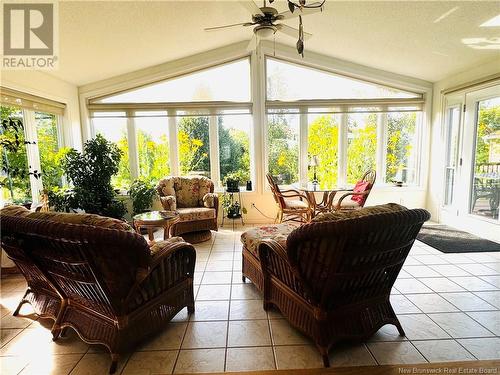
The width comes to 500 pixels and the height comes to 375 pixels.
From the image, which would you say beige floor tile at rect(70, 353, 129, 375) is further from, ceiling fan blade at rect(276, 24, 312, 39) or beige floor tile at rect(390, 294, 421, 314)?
ceiling fan blade at rect(276, 24, 312, 39)

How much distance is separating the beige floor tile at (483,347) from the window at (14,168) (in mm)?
4178

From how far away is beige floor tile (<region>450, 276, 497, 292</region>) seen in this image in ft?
8.30

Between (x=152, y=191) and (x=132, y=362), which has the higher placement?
(x=152, y=191)

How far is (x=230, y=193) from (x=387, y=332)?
3317 millimetres

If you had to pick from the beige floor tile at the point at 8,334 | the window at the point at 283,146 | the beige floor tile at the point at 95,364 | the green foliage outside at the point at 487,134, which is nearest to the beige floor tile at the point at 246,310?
the beige floor tile at the point at 95,364

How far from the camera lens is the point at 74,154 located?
3.90 m

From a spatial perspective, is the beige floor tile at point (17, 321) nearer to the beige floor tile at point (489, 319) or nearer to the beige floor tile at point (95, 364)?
the beige floor tile at point (95, 364)

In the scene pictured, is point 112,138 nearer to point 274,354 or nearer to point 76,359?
point 76,359

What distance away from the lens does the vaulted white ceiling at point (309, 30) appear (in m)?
2.93

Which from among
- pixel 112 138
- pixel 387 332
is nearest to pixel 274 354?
pixel 387 332

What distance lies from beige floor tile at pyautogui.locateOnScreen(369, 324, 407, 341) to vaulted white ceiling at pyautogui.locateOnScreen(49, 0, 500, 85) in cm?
311

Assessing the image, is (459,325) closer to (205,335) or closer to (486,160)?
(205,335)

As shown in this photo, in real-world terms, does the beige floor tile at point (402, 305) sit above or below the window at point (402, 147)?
below

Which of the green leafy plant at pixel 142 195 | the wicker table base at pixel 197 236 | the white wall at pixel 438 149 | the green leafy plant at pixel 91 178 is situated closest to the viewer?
the green leafy plant at pixel 91 178
